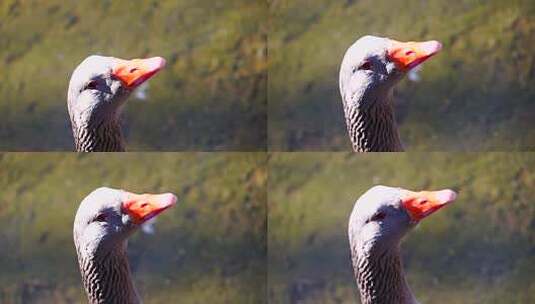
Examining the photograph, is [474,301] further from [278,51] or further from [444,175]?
[278,51]

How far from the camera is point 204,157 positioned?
3.07m

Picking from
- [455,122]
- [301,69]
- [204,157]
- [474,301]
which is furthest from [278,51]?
[474,301]

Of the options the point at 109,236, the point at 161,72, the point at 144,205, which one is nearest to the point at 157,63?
the point at 161,72

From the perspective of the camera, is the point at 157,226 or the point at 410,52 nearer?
the point at 410,52

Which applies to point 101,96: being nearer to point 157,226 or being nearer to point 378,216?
point 157,226

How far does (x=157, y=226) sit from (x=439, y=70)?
35.6 inches

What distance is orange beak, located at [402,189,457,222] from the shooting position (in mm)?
2846

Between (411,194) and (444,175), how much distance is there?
0.10 metres

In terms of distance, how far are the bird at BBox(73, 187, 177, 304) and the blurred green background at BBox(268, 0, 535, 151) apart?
1.66ft

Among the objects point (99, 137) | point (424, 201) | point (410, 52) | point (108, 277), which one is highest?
point (410, 52)

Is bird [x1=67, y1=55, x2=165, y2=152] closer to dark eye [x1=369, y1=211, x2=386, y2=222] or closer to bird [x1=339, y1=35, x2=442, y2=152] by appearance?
bird [x1=339, y1=35, x2=442, y2=152]

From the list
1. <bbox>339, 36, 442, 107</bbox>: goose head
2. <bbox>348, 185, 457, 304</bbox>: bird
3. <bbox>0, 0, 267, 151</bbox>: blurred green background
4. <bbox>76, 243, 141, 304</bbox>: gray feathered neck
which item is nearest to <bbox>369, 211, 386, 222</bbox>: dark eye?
<bbox>348, 185, 457, 304</bbox>: bird

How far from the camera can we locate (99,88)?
9.68ft

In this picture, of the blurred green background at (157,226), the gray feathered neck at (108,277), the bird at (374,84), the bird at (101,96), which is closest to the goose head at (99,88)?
the bird at (101,96)
